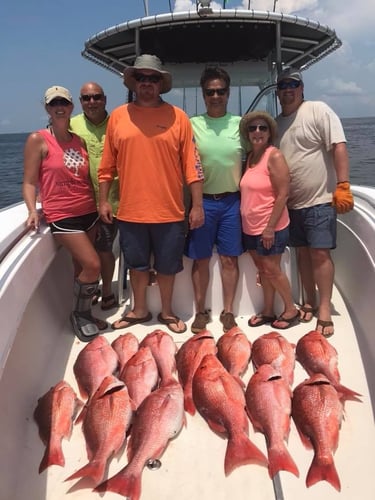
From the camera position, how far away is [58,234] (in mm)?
3377

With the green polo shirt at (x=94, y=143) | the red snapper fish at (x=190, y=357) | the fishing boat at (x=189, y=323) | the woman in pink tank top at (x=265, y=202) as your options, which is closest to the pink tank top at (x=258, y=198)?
the woman in pink tank top at (x=265, y=202)

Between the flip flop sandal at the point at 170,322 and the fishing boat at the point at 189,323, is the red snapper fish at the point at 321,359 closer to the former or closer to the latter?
the fishing boat at the point at 189,323

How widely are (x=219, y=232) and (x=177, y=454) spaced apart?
1.83 metres

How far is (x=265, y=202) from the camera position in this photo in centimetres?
335

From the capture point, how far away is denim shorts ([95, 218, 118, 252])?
392cm

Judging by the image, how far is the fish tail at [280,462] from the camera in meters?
2.24

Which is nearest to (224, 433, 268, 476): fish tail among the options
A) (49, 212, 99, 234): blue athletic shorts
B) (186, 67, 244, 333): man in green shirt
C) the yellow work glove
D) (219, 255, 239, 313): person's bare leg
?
(186, 67, 244, 333): man in green shirt

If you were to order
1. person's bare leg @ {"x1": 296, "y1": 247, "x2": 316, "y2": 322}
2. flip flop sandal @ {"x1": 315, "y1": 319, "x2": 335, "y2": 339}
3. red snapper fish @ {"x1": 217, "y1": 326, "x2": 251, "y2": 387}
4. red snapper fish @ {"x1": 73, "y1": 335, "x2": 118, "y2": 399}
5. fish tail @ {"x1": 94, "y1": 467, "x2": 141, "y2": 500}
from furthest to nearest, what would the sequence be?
person's bare leg @ {"x1": 296, "y1": 247, "x2": 316, "y2": 322} < flip flop sandal @ {"x1": 315, "y1": 319, "x2": 335, "y2": 339} < red snapper fish @ {"x1": 217, "y1": 326, "x2": 251, "y2": 387} < red snapper fish @ {"x1": 73, "y1": 335, "x2": 118, "y2": 399} < fish tail @ {"x1": 94, "y1": 467, "x2": 141, "y2": 500}

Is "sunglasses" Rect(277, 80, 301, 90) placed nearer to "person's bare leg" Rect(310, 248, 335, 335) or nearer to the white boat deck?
"person's bare leg" Rect(310, 248, 335, 335)

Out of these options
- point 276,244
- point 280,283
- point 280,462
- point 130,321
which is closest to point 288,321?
point 280,283

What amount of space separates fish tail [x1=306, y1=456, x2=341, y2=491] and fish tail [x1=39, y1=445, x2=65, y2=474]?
1372 mm

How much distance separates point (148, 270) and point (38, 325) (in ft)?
3.30

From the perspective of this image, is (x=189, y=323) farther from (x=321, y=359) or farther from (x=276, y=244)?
(x=321, y=359)

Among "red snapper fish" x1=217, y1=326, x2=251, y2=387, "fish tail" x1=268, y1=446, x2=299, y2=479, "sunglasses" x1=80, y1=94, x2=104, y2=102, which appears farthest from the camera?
"sunglasses" x1=80, y1=94, x2=104, y2=102
